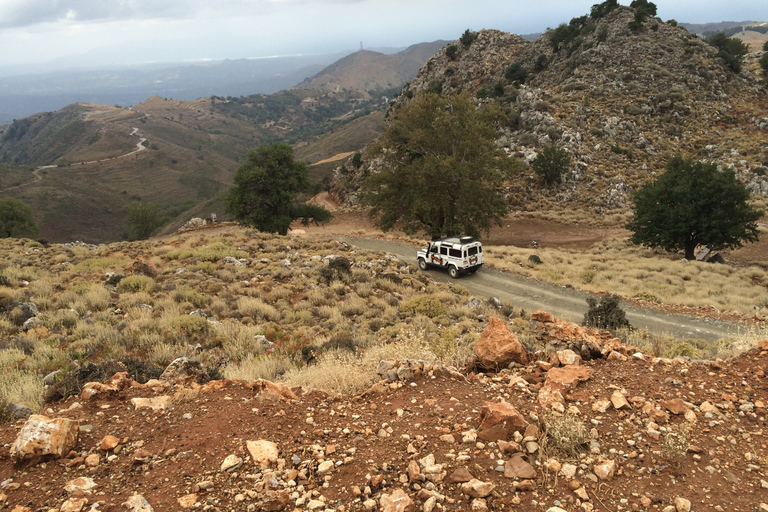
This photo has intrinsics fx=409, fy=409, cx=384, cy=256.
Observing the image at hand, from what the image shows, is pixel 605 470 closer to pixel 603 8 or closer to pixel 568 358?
pixel 568 358

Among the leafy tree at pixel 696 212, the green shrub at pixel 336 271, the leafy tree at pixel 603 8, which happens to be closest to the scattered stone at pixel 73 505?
the green shrub at pixel 336 271

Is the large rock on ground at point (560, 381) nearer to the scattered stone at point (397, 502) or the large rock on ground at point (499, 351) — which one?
the large rock on ground at point (499, 351)

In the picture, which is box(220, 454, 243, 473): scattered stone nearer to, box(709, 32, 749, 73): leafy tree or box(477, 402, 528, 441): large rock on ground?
box(477, 402, 528, 441): large rock on ground

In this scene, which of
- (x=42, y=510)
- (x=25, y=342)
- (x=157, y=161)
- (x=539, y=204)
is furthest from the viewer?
(x=157, y=161)

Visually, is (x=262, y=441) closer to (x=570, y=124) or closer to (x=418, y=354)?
(x=418, y=354)

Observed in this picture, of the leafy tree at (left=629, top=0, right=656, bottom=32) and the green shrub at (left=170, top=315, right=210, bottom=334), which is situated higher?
the leafy tree at (left=629, top=0, right=656, bottom=32)

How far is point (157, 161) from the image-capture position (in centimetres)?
13862

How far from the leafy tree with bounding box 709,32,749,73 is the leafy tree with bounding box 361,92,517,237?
4525cm

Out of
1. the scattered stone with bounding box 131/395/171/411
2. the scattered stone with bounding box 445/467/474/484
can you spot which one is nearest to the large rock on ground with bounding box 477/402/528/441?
the scattered stone with bounding box 445/467/474/484

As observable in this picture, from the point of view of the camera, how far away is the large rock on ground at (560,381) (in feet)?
15.8

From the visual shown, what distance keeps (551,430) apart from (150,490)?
12.6 feet

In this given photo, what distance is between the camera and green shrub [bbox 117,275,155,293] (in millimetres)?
12422

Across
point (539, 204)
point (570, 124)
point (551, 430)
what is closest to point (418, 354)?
point (551, 430)

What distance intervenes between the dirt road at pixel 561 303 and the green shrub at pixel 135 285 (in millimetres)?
11958
